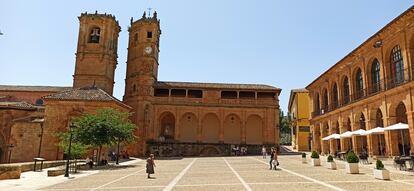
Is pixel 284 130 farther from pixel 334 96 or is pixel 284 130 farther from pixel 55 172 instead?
pixel 55 172

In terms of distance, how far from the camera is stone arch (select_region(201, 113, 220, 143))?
43000 millimetres

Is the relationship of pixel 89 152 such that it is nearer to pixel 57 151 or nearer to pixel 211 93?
pixel 57 151

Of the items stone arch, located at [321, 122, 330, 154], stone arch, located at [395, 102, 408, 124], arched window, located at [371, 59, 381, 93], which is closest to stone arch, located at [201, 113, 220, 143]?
stone arch, located at [321, 122, 330, 154]

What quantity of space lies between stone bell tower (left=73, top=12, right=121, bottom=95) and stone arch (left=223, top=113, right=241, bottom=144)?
18.2 m

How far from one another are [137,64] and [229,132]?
16941mm

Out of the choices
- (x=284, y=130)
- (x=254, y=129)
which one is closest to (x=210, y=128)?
(x=254, y=129)

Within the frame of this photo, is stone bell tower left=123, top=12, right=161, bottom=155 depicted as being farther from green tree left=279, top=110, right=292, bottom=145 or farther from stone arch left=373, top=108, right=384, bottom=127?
green tree left=279, top=110, right=292, bottom=145

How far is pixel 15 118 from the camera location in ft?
112

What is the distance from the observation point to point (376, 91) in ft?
84.2

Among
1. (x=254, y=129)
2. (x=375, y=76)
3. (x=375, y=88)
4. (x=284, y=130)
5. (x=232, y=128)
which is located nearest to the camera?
(x=375, y=88)

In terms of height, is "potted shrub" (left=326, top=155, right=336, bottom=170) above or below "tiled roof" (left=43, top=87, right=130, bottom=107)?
below

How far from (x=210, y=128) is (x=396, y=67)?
84.8 feet

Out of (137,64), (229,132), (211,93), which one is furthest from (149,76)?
(229,132)

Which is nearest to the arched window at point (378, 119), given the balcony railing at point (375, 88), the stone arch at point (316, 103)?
the balcony railing at point (375, 88)
